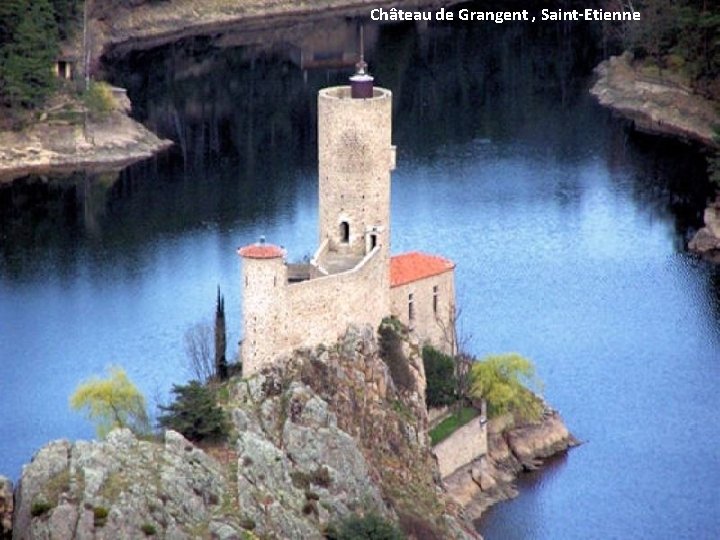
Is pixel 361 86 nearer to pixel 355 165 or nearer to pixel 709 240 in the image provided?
pixel 355 165

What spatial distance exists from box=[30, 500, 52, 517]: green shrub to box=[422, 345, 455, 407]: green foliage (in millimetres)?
17676

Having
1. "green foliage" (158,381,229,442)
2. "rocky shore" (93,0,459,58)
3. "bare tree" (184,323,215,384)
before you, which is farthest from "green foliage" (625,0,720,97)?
"green foliage" (158,381,229,442)

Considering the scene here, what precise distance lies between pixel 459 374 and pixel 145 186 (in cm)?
3329

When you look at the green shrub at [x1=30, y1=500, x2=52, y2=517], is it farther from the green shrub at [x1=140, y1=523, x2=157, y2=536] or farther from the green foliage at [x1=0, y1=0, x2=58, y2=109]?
the green foliage at [x1=0, y1=0, x2=58, y2=109]

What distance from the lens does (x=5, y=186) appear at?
113m

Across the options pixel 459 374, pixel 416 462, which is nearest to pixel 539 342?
pixel 459 374

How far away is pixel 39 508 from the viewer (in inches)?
2601

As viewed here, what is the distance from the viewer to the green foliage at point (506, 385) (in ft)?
274

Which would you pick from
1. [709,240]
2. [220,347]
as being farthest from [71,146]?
[220,347]

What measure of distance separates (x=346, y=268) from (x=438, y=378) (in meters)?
5.18

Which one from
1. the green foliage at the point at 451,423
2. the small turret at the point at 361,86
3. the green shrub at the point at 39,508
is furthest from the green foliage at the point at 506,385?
the green shrub at the point at 39,508

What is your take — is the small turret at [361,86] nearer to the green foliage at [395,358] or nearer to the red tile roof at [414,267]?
the red tile roof at [414,267]

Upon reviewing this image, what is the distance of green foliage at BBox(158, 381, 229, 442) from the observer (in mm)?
71062

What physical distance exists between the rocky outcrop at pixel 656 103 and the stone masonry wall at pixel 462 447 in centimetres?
3870
